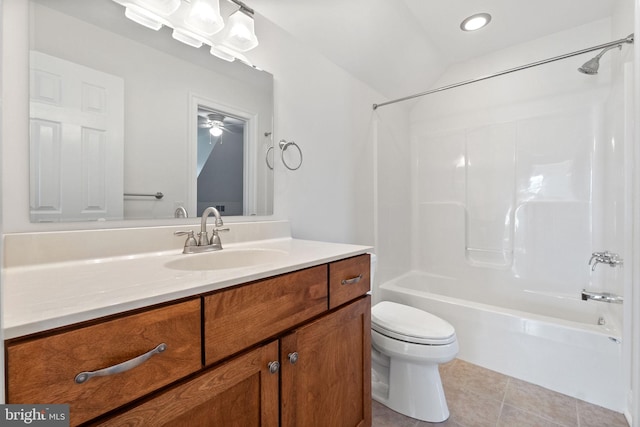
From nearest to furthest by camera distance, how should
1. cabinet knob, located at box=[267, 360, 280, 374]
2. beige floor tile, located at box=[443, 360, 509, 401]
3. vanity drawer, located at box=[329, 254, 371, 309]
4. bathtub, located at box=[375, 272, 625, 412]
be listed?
cabinet knob, located at box=[267, 360, 280, 374], vanity drawer, located at box=[329, 254, 371, 309], bathtub, located at box=[375, 272, 625, 412], beige floor tile, located at box=[443, 360, 509, 401]

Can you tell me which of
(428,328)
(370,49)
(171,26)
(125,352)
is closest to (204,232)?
(125,352)

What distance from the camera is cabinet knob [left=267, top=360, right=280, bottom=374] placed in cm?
82

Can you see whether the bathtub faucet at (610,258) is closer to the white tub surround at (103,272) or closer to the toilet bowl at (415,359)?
the toilet bowl at (415,359)

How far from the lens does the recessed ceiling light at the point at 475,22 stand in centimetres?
196

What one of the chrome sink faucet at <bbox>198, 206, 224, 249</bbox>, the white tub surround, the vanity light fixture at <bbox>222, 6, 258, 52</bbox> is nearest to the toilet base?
the white tub surround

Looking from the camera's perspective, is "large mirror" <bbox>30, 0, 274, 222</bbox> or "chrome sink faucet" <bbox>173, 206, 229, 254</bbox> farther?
"chrome sink faucet" <bbox>173, 206, 229, 254</bbox>

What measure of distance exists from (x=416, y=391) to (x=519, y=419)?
0.53 m

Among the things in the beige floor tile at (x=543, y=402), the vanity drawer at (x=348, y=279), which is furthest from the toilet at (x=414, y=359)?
the beige floor tile at (x=543, y=402)

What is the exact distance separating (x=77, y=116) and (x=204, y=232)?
1.88 ft

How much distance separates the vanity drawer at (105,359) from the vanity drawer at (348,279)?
1.65 feet

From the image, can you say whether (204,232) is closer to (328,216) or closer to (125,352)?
(125,352)

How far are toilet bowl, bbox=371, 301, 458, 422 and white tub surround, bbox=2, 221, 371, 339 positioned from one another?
60 centimetres

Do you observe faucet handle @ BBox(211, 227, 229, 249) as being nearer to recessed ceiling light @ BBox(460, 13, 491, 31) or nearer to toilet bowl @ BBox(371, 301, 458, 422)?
toilet bowl @ BBox(371, 301, 458, 422)

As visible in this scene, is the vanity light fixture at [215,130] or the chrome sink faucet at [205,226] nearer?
the chrome sink faucet at [205,226]
